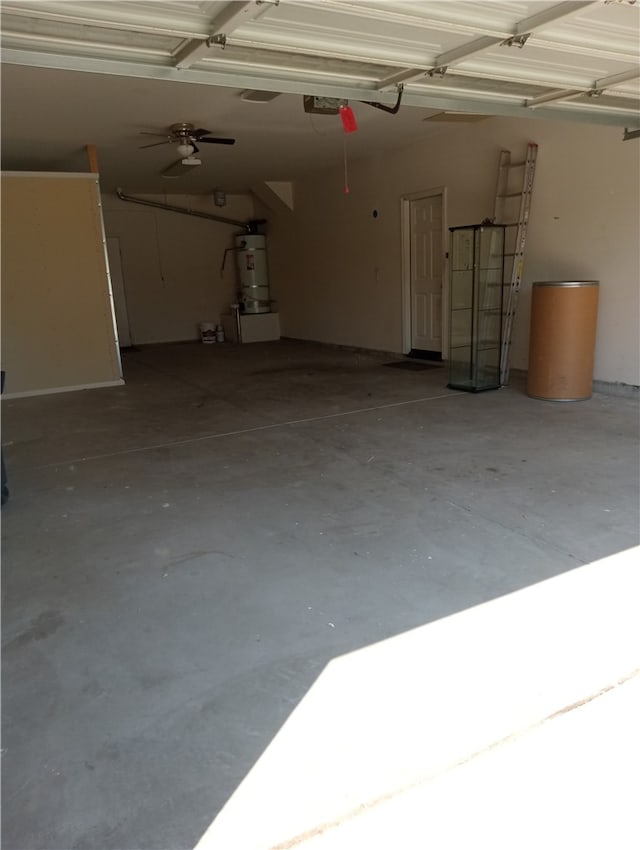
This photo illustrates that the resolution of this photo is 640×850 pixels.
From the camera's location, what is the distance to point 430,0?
2.15 m

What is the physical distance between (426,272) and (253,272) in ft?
15.5

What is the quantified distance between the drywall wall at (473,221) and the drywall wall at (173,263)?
181 cm

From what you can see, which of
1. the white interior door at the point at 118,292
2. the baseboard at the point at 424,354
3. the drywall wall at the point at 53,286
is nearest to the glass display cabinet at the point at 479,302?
the baseboard at the point at 424,354

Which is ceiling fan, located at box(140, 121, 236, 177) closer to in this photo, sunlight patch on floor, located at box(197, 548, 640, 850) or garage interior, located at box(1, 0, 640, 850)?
garage interior, located at box(1, 0, 640, 850)

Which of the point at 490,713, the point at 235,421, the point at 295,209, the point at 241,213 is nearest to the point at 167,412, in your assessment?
the point at 235,421

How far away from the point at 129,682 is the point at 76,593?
71 centimetres

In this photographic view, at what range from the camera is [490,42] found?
255 centimetres

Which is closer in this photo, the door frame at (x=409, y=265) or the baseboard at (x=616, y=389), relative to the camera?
→ the baseboard at (x=616, y=389)

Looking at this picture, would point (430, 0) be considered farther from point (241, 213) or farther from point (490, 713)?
point (241, 213)

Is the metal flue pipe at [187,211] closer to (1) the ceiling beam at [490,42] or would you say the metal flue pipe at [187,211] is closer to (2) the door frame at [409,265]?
(2) the door frame at [409,265]

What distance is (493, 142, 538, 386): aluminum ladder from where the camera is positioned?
5766 millimetres

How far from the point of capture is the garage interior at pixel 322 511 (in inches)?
57.2

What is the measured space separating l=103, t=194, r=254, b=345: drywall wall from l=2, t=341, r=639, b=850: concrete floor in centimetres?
665

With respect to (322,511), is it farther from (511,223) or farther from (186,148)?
(186,148)
